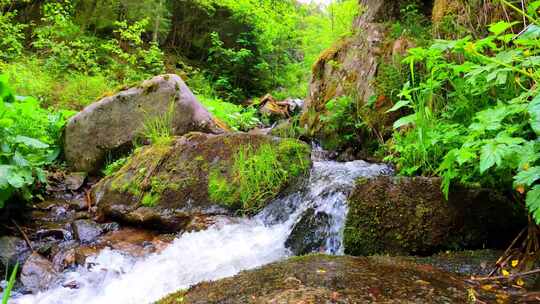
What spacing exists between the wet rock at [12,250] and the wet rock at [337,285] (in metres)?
2.24

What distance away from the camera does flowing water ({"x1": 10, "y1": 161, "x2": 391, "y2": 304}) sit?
9.43 feet

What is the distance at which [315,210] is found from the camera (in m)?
3.22

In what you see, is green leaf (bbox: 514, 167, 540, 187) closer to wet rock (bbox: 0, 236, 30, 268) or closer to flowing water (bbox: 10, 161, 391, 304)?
flowing water (bbox: 10, 161, 391, 304)

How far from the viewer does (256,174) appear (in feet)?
13.4

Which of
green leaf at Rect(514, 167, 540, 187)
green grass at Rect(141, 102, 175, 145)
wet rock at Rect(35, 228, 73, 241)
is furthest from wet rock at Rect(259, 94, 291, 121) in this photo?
green leaf at Rect(514, 167, 540, 187)

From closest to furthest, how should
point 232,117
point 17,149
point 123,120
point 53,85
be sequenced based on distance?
point 17,149, point 123,120, point 53,85, point 232,117

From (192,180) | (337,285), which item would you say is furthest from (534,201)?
(192,180)

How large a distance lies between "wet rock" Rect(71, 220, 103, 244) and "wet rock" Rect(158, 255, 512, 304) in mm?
2323

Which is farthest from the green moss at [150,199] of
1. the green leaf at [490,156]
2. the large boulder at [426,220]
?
the green leaf at [490,156]

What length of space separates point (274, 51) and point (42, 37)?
7.45 meters

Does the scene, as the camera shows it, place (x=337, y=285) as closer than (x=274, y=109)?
Yes

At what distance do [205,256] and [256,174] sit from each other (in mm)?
1151

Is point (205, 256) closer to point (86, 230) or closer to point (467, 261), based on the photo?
point (86, 230)

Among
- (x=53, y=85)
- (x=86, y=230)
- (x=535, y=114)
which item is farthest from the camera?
(x=53, y=85)
